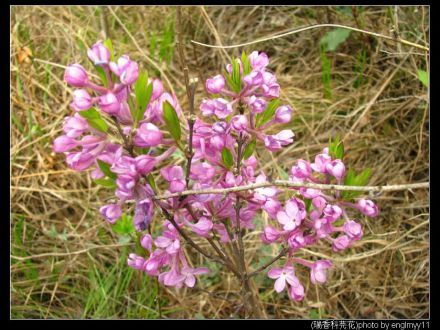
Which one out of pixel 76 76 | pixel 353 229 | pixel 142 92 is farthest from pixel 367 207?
pixel 76 76

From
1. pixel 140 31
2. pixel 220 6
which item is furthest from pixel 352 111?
pixel 140 31

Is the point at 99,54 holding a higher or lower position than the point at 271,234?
higher

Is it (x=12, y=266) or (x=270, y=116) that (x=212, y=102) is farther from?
(x=12, y=266)

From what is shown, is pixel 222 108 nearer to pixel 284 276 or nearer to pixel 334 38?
pixel 284 276

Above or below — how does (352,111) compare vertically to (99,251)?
above

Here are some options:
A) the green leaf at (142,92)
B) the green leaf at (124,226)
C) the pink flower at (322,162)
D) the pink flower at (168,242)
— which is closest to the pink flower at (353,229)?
the pink flower at (322,162)

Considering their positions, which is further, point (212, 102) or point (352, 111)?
point (352, 111)
